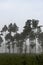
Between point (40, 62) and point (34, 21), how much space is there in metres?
42.7

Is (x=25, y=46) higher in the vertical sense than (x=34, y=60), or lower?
higher

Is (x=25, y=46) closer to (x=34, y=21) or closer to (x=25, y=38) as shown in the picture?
(x=25, y=38)

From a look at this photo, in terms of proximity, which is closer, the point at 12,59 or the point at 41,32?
the point at 12,59

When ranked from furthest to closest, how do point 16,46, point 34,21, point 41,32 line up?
point 16,46 → point 41,32 → point 34,21

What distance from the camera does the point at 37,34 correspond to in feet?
223

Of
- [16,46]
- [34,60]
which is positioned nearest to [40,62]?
[34,60]

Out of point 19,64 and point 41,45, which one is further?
point 41,45

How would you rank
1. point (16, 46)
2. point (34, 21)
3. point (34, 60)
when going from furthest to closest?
point (16, 46)
point (34, 21)
point (34, 60)

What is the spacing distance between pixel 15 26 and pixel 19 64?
56679mm

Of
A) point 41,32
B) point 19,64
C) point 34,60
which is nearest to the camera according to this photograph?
point 19,64

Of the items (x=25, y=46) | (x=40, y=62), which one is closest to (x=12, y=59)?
(x=40, y=62)

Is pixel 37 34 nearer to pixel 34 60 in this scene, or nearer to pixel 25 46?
pixel 25 46

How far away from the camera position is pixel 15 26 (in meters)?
78.6

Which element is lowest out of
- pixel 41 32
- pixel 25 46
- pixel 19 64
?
pixel 19 64
